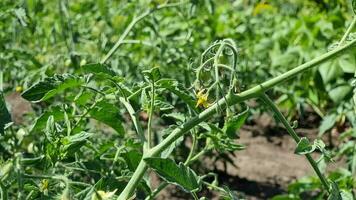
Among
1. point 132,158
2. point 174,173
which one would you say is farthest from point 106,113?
point 174,173

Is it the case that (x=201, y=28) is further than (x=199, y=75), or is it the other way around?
(x=201, y=28)

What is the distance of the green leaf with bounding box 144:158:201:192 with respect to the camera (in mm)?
1128

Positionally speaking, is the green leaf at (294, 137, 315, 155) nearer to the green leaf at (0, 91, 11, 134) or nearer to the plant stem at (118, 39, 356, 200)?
the plant stem at (118, 39, 356, 200)

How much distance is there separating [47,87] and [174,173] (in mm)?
306

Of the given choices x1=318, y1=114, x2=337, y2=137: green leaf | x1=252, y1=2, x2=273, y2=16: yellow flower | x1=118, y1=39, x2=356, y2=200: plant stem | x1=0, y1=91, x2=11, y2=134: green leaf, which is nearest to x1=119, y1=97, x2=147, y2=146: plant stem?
x1=118, y1=39, x2=356, y2=200: plant stem

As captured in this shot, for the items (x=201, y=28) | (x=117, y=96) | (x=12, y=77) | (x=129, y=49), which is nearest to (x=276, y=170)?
(x=201, y=28)

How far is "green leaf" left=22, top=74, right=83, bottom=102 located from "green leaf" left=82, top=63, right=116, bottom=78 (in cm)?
6

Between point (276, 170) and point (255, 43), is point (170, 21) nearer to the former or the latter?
point (255, 43)

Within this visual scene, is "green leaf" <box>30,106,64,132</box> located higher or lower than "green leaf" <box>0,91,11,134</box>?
lower

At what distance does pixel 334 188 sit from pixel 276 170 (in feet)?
10.3

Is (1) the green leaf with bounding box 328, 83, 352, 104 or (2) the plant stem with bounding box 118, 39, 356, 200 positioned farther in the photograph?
(1) the green leaf with bounding box 328, 83, 352, 104

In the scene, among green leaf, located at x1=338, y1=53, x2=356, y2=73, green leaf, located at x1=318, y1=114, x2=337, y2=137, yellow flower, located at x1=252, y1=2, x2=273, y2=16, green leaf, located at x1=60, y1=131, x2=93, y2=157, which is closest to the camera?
green leaf, located at x1=60, y1=131, x2=93, y2=157

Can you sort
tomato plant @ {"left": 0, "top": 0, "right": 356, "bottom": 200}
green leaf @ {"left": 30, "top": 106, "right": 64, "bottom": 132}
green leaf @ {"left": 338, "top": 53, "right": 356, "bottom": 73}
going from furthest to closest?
green leaf @ {"left": 338, "top": 53, "right": 356, "bottom": 73} < green leaf @ {"left": 30, "top": 106, "right": 64, "bottom": 132} < tomato plant @ {"left": 0, "top": 0, "right": 356, "bottom": 200}

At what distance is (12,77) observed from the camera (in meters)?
3.00
